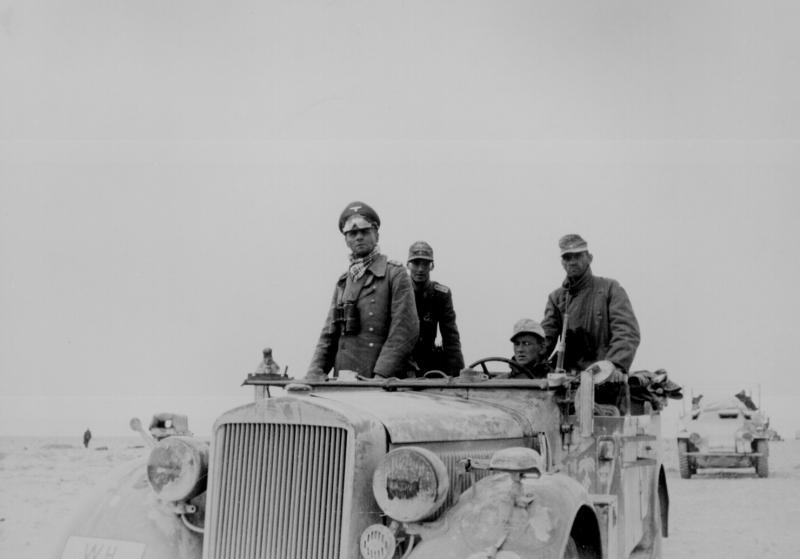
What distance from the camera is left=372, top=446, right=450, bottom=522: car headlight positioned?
387cm

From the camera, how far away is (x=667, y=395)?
288 inches

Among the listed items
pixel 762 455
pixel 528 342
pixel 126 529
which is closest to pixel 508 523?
pixel 126 529

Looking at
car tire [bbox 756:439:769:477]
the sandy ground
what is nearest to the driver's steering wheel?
the sandy ground

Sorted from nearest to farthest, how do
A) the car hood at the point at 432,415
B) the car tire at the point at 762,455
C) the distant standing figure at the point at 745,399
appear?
1. the car hood at the point at 432,415
2. the car tire at the point at 762,455
3. the distant standing figure at the point at 745,399

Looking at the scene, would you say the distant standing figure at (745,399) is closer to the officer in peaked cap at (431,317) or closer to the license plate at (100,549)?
the officer in peaked cap at (431,317)

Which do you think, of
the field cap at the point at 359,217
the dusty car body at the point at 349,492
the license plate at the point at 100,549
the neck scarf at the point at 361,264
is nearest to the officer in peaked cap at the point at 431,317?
the neck scarf at the point at 361,264

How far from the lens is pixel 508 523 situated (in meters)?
3.78

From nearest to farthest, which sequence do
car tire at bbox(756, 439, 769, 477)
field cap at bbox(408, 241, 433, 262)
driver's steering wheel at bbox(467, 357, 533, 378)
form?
driver's steering wheel at bbox(467, 357, 533, 378) < field cap at bbox(408, 241, 433, 262) < car tire at bbox(756, 439, 769, 477)

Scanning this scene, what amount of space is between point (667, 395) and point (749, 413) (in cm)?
1242

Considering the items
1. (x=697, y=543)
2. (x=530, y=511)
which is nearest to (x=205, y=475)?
(x=530, y=511)

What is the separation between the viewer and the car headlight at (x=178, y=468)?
4.48m

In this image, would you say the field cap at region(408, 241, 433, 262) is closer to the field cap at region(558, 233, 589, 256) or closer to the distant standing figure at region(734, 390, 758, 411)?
the field cap at region(558, 233, 589, 256)

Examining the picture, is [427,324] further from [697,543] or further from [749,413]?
[749,413]

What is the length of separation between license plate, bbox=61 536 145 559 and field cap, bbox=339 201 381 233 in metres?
2.93
